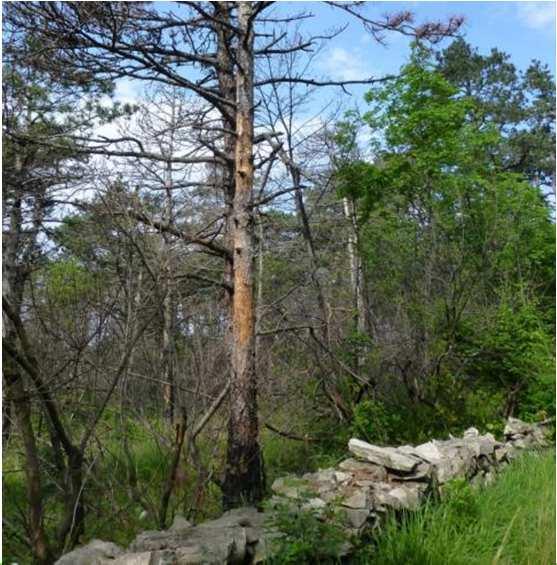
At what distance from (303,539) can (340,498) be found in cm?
69

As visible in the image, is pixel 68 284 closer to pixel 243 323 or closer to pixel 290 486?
pixel 243 323

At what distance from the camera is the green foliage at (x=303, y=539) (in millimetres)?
3006

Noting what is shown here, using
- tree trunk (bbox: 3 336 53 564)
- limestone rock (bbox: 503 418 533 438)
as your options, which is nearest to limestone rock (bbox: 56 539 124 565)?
tree trunk (bbox: 3 336 53 564)

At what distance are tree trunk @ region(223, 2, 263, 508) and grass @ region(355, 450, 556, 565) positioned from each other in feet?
5.49

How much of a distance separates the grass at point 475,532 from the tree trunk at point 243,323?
167 centimetres

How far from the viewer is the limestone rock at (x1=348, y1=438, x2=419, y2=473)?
4.63 metres

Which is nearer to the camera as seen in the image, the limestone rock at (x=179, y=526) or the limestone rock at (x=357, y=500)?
the limestone rock at (x=179, y=526)

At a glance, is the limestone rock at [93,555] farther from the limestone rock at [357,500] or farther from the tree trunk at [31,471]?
the limestone rock at [357,500]

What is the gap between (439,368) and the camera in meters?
8.23

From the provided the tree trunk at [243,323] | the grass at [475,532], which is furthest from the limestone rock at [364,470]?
the tree trunk at [243,323]

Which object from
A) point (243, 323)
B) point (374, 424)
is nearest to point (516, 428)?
point (374, 424)

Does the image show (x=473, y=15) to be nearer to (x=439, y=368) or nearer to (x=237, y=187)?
(x=237, y=187)

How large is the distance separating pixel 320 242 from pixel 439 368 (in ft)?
12.4

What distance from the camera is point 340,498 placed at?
3.73 m
